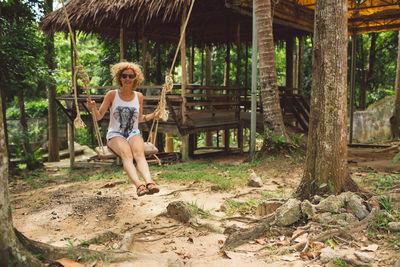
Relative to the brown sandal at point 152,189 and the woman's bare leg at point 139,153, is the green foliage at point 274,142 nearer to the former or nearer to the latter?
the woman's bare leg at point 139,153

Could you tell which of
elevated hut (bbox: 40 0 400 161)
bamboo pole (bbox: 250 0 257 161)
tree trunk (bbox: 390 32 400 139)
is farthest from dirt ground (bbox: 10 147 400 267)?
tree trunk (bbox: 390 32 400 139)

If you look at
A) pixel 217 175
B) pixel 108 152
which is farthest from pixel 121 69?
pixel 217 175

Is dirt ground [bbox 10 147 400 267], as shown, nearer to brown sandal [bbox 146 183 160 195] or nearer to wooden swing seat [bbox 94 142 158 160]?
brown sandal [bbox 146 183 160 195]

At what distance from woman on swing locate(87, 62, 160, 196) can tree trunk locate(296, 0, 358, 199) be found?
6.70 ft

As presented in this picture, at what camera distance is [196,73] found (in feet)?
58.1

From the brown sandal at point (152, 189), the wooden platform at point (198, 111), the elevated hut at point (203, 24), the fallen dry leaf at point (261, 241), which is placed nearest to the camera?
the fallen dry leaf at point (261, 241)

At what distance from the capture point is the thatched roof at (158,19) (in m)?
8.04

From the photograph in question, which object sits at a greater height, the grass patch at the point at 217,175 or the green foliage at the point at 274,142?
the green foliage at the point at 274,142

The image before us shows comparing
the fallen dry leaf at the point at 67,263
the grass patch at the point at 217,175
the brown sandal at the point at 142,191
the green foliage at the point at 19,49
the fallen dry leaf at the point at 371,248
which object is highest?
the green foliage at the point at 19,49

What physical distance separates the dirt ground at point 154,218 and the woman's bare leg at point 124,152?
2.37ft

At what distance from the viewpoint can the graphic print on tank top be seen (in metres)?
4.51

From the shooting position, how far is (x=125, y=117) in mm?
4535

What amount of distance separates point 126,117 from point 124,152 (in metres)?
0.53

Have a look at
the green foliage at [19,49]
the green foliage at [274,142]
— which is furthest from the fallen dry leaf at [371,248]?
the green foliage at [19,49]
